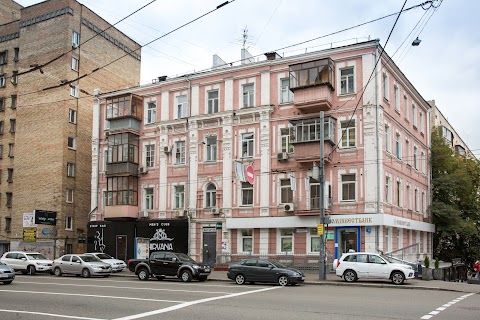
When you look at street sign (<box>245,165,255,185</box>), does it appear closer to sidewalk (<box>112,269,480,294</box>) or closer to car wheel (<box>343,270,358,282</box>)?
sidewalk (<box>112,269,480,294</box>)

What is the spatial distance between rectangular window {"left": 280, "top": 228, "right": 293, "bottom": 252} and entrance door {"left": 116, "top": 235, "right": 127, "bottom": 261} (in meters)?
12.1

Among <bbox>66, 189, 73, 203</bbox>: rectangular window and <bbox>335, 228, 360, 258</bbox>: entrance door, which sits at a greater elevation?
<bbox>66, 189, 73, 203</bbox>: rectangular window

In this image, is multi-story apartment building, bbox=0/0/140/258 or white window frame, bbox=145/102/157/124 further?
multi-story apartment building, bbox=0/0/140/258

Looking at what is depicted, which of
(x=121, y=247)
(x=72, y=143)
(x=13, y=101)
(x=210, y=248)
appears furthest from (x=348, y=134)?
(x=13, y=101)

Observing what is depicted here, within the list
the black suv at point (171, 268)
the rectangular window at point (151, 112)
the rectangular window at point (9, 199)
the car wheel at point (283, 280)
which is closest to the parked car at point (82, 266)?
the black suv at point (171, 268)

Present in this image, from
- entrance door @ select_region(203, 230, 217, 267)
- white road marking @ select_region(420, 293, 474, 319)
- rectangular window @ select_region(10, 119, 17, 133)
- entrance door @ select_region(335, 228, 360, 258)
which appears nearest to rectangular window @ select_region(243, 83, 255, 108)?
entrance door @ select_region(203, 230, 217, 267)

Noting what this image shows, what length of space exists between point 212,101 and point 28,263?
51.2 ft

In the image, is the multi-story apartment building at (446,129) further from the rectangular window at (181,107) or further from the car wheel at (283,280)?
the car wheel at (283,280)

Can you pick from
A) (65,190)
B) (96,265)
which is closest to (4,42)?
(65,190)

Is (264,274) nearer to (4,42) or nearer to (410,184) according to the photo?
(410,184)

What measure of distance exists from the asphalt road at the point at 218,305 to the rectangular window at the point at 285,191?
508 inches

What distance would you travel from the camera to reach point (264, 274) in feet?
83.7

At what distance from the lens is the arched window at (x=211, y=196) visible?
37250mm

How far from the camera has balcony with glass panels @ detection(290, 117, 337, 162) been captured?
32.7 m
